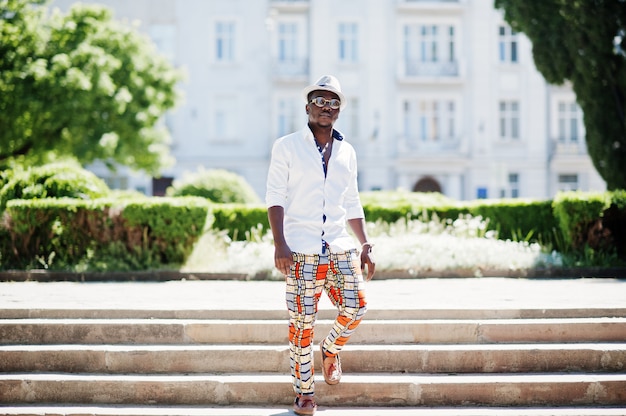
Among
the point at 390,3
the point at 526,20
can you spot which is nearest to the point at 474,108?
the point at 390,3

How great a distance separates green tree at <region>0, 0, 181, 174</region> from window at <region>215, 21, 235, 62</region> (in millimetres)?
5540

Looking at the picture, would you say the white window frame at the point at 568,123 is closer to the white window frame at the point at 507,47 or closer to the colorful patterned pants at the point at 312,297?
the white window frame at the point at 507,47

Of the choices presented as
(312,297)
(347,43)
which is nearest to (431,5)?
(347,43)

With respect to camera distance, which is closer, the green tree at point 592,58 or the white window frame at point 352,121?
the green tree at point 592,58

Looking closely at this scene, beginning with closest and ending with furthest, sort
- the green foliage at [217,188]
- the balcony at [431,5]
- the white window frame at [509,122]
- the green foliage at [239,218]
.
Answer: the green foliage at [239,218], the green foliage at [217,188], the balcony at [431,5], the white window frame at [509,122]

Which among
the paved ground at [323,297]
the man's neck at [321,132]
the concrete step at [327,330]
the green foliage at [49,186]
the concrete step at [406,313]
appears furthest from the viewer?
the green foliage at [49,186]

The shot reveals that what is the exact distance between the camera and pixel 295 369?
4461 mm

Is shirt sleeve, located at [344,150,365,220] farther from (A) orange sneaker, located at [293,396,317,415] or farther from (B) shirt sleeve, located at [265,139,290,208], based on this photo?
(A) orange sneaker, located at [293,396,317,415]

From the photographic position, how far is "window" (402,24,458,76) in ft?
95.5

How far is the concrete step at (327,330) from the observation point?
5.68 m

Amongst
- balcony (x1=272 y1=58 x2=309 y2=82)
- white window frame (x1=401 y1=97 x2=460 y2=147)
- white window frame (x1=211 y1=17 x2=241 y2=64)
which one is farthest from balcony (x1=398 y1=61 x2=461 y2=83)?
white window frame (x1=211 y1=17 x2=241 y2=64)

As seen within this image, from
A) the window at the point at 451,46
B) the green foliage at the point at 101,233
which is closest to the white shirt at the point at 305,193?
the green foliage at the point at 101,233

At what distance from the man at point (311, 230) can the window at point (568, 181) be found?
27075mm

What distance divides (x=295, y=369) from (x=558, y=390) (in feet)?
6.77
